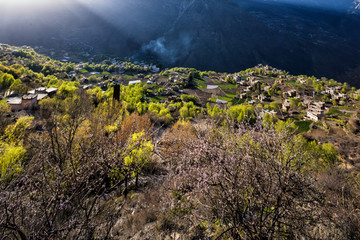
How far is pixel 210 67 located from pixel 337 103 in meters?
130

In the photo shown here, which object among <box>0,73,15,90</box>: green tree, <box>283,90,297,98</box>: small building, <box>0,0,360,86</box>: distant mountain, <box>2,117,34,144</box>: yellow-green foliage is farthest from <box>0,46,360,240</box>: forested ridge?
<box>0,0,360,86</box>: distant mountain

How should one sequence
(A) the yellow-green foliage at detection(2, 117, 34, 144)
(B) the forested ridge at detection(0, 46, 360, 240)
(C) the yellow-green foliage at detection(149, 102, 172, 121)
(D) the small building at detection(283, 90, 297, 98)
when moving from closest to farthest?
(B) the forested ridge at detection(0, 46, 360, 240) < (A) the yellow-green foliage at detection(2, 117, 34, 144) < (C) the yellow-green foliage at detection(149, 102, 172, 121) < (D) the small building at detection(283, 90, 297, 98)

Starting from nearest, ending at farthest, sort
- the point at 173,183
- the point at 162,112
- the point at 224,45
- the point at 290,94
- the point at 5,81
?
the point at 173,183 < the point at 162,112 < the point at 5,81 < the point at 290,94 < the point at 224,45

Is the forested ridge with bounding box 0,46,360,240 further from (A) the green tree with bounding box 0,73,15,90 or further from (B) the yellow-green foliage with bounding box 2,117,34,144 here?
(A) the green tree with bounding box 0,73,15,90

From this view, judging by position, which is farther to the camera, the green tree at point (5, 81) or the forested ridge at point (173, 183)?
the green tree at point (5, 81)

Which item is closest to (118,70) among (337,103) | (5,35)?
(5,35)

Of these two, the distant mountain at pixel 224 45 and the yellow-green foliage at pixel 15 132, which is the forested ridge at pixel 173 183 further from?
the distant mountain at pixel 224 45

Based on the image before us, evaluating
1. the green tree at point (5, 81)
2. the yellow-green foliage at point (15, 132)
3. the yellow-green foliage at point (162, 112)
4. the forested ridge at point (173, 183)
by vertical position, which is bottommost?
the yellow-green foliage at point (162, 112)

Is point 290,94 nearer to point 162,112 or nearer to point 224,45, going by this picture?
point 162,112

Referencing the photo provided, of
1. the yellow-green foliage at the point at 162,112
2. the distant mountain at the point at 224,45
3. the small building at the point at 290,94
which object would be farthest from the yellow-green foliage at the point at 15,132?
the distant mountain at the point at 224,45

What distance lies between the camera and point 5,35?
13762 cm

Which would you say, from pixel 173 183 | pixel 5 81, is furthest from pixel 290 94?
pixel 5 81

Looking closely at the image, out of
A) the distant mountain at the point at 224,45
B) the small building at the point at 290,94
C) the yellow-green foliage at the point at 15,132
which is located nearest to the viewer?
the yellow-green foliage at the point at 15,132

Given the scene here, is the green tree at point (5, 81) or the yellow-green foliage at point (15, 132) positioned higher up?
the yellow-green foliage at point (15, 132)
